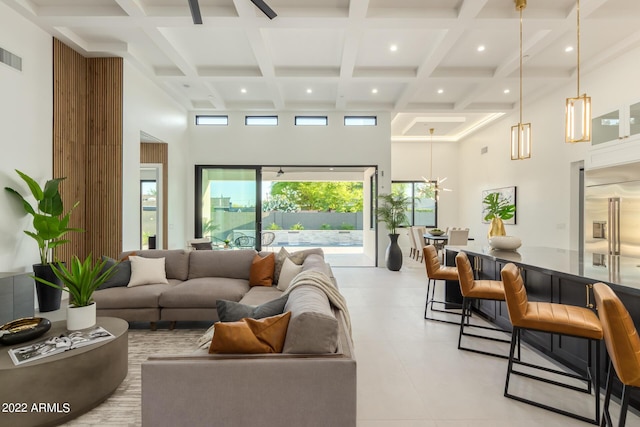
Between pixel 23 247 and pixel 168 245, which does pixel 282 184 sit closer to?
pixel 168 245

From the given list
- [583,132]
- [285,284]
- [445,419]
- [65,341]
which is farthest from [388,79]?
[65,341]

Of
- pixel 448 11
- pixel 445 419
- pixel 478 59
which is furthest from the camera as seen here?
pixel 478 59

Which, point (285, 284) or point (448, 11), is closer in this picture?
point (285, 284)

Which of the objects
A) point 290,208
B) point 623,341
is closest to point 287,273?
point 623,341

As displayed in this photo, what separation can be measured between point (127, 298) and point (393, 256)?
5.44 m

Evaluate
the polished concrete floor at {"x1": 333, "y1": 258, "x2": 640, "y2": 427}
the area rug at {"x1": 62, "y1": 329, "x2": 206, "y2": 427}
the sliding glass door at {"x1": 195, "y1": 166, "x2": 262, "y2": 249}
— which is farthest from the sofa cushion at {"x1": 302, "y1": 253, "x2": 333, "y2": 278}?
the sliding glass door at {"x1": 195, "y1": 166, "x2": 262, "y2": 249}

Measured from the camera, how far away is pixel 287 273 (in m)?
3.85

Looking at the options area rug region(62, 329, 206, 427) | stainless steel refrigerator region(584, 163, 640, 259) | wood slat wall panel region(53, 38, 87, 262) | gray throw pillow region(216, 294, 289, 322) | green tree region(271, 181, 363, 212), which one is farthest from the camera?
green tree region(271, 181, 363, 212)

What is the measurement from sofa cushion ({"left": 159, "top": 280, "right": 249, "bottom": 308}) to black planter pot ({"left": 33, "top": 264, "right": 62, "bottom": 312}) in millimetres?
1807

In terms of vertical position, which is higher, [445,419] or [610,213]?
[610,213]

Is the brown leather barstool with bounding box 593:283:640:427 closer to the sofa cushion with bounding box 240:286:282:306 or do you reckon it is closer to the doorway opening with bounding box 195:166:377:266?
the sofa cushion with bounding box 240:286:282:306

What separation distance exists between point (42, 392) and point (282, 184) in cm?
1955

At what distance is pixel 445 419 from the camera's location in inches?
80.6

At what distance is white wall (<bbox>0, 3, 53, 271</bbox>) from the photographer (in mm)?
3826
